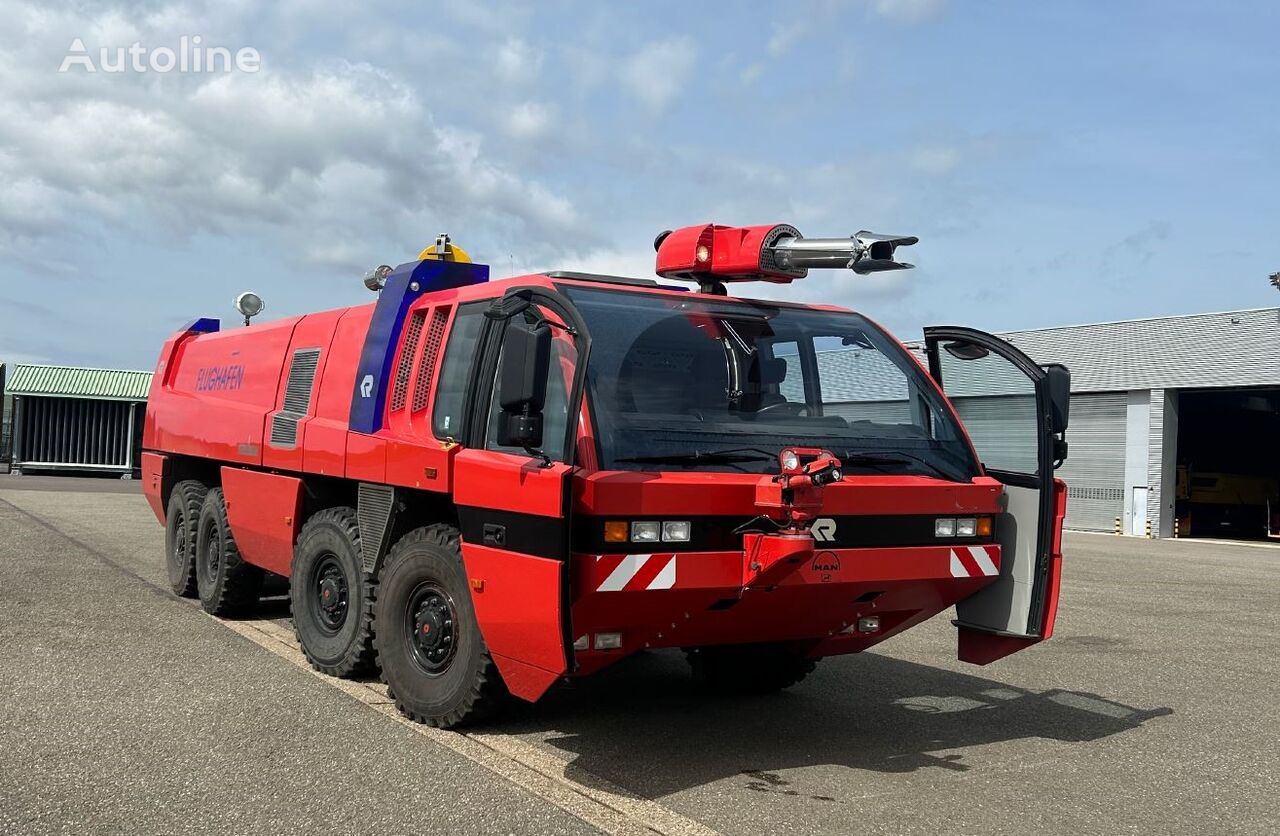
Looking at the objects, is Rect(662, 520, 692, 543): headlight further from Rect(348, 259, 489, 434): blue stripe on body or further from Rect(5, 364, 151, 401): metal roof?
Rect(5, 364, 151, 401): metal roof

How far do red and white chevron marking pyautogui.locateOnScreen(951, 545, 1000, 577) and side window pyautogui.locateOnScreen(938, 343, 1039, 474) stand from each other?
0.50 m

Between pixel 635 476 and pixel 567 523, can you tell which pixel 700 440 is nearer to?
pixel 635 476

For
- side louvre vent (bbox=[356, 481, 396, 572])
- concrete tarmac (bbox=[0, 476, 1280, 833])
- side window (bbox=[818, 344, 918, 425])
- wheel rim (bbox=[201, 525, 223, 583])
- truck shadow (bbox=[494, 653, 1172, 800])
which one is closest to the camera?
concrete tarmac (bbox=[0, 476, 1280, 833])

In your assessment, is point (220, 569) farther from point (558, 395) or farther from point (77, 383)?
point (77, 383)

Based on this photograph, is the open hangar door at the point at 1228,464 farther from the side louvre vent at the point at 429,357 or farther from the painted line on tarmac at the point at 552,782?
the painted line on tarmac at the point at 552,782

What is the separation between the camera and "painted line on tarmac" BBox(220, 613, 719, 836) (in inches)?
171

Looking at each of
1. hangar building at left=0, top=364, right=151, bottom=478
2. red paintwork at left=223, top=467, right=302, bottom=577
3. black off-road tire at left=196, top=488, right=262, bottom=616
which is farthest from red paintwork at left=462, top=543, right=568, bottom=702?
hangar building at left=0, top=364, right=151, bottom=478

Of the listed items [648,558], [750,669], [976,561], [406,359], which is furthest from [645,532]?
[750,669]

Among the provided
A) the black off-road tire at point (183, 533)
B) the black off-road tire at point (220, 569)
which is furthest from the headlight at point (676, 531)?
the black off-road tire at point (183, 533)

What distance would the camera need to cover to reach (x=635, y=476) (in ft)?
15.2

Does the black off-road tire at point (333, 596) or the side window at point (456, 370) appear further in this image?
the black off-road tire at point (333, 596)

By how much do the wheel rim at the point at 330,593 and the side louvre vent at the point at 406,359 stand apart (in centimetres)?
110

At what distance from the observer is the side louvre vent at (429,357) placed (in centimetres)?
603

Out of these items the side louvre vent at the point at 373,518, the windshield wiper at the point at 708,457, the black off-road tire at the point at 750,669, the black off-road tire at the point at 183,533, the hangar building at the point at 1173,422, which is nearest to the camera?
the windshield wiper at the point at 708,457
